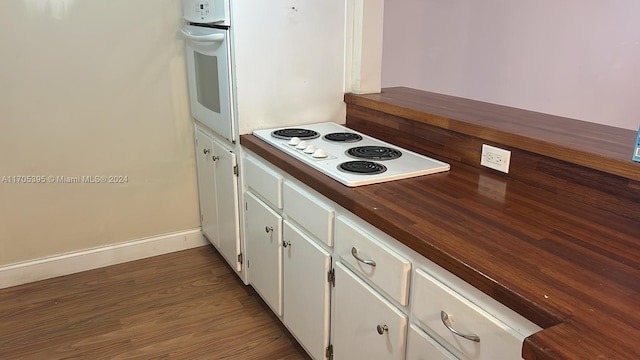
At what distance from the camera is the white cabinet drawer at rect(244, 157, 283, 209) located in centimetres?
200

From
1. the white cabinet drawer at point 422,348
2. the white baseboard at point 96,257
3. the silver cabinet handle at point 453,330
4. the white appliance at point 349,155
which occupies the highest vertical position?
the white appliance at point 349,155

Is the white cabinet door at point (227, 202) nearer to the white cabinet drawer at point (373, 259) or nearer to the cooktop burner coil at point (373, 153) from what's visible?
the cooktop burner coil at point (373, 153)

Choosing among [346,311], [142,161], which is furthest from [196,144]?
[346,311]

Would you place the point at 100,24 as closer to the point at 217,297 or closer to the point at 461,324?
the point at 217,297

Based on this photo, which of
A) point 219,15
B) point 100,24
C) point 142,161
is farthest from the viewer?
point 142,161

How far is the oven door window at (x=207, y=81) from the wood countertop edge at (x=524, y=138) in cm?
67

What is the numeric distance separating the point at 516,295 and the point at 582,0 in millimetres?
2908

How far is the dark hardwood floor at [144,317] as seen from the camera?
218 cm

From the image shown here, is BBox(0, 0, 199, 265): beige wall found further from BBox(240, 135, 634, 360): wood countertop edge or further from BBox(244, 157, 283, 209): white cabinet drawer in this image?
BBox(240, 135, 634, 360): wood countertop edge

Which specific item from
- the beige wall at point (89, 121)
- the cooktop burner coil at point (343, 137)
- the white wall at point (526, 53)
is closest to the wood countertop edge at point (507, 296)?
the cooktop burner coil at point (343, 137)

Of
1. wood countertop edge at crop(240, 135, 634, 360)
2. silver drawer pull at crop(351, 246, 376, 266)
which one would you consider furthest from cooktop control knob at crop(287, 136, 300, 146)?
silver drawer pull at crop(351, 246, 376, 266)

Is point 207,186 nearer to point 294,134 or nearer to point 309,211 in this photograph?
point 294,134

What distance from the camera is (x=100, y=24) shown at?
254cm

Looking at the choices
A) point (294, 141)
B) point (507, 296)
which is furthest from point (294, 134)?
point (507, 296)
